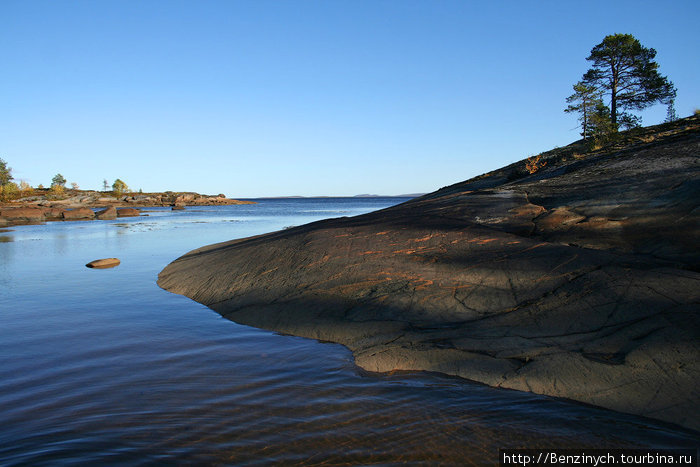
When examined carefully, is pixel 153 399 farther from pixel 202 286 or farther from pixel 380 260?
pixel 202 286

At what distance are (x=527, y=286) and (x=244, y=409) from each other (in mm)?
4485

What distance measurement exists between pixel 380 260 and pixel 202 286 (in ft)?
A: 16.4

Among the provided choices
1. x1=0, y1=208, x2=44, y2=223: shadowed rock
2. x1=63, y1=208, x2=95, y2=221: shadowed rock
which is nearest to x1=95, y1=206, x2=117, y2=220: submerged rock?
x1=63, y1=208, x2=95, y2=221: shadowed rock

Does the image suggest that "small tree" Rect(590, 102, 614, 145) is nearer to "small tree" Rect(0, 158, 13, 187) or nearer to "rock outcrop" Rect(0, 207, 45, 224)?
"rock outcrop" Rect(0, 207, 45, 224)

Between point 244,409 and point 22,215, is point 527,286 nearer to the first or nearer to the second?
point 244,409

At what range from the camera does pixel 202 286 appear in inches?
432

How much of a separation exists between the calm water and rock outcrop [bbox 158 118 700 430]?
437 mm

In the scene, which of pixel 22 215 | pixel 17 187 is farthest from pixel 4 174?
pixel 22 215

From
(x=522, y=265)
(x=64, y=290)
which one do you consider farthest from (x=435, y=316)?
(x=64, y=290)

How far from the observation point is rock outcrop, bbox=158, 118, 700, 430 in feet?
16.3

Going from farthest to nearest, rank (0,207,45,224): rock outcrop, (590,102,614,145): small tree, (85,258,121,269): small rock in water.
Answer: (0,207,45,224): rock outcrop
(590,102,614,145): small tree
(85,258,121,269): small rock in water

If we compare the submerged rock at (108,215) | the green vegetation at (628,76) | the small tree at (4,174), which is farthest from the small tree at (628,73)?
the small tree at (4,174)

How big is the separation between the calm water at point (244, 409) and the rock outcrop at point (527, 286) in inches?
17.2

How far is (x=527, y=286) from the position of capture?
6.73 m
